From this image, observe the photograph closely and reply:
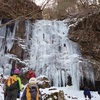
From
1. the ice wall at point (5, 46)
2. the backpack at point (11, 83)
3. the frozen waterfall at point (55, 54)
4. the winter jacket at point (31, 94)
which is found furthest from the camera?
the ice wall at point (5, 46)

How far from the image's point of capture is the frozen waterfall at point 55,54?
15.0 meters

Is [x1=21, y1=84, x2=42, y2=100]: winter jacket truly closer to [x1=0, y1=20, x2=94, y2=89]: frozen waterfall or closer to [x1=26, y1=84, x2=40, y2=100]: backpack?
[x1=26, y1=84, x2=40, y2=100]: backpack

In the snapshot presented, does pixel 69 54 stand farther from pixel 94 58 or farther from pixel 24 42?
pixel 24 42

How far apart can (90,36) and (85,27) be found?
2.40 ft

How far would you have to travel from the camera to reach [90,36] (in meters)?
17.6

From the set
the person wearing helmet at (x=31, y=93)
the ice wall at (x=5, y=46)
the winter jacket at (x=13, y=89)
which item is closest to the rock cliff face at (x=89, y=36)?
the ice wall at (x=5, y=46)

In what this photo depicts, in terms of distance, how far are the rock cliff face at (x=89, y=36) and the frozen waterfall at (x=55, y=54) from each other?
0.51 metres

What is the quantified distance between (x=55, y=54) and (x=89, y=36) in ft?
9.51

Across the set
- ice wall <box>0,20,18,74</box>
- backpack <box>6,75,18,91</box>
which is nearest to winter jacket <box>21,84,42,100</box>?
backpack <box>6,75,18,91</box>

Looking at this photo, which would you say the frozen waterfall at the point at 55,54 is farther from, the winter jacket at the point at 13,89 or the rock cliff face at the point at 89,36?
the winter jacket at the point at 13,89

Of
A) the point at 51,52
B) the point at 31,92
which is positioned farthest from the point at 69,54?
the point at 31,92

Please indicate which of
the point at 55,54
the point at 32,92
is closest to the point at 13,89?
the point at 32,92

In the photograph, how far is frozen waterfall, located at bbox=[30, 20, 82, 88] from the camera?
49.3 feet

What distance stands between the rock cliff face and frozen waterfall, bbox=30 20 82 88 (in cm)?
51
